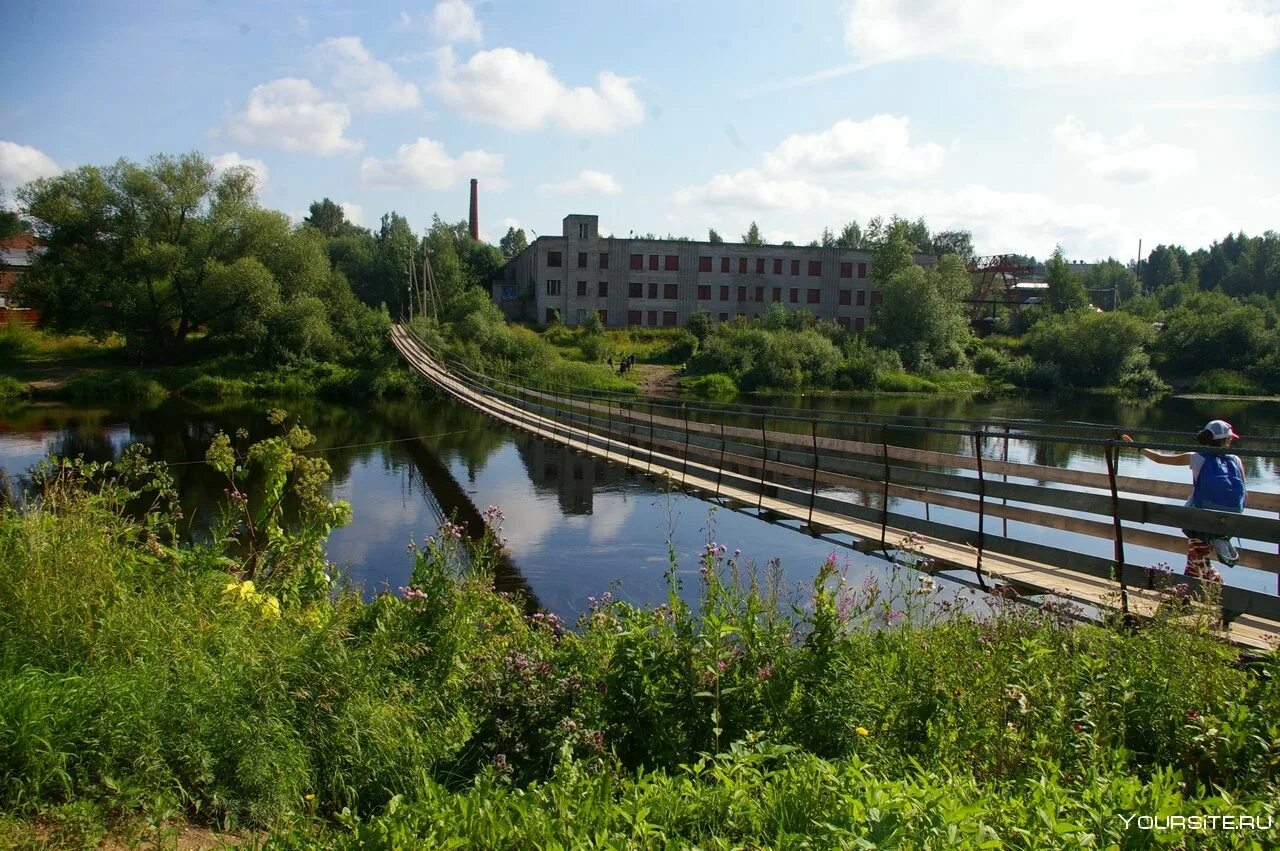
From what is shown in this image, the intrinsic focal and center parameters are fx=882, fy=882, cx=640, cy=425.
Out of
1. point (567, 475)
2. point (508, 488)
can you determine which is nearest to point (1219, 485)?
point (508, 488)

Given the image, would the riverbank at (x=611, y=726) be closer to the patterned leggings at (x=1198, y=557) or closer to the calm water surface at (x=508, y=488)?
the patterned leggings at (x=1198, y=557)

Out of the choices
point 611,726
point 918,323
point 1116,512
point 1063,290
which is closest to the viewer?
point 611,726

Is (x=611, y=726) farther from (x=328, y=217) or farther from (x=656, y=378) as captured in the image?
(x=328, y=217)

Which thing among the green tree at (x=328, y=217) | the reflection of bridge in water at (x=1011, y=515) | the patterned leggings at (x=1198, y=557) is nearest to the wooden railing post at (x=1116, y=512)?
the reflection of bridge in water at (x=1011, y=515)

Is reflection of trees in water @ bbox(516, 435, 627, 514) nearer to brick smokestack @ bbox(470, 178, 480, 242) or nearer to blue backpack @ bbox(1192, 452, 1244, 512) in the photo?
blue backpack @ bbox(1192, 452, 1244, 512)

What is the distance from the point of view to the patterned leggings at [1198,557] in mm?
4926

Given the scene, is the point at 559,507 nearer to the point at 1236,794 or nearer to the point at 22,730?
the point at 22,730

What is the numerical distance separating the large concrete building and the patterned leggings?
57.1 m

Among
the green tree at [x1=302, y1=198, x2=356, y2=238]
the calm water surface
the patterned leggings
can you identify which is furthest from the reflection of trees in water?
the green tree at [x1=302, y1=198, x2=356, y2=238]

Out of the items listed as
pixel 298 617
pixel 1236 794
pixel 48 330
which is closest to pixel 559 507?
pixel 298 617

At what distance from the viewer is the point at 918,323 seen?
5853 centimetres

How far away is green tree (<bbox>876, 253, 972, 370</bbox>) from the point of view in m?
58.1

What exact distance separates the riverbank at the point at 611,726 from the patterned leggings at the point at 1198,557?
40cm

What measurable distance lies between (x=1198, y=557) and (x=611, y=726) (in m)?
3.97
